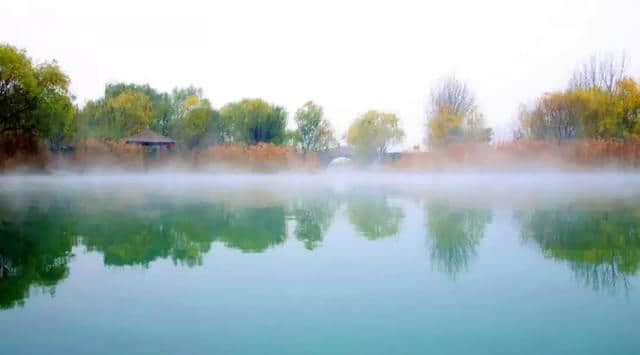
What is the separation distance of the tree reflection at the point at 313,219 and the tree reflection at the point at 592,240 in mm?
3179

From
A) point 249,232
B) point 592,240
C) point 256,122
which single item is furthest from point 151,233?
point 256,122

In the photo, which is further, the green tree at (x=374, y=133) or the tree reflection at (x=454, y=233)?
the green tree at (x=374, y=133)

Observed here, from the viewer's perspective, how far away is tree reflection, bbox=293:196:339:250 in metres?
7.93

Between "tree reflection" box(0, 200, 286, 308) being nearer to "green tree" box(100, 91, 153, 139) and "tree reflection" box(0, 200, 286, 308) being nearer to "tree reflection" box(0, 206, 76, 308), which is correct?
"tree reflection" box(0, 206, 76, 308)

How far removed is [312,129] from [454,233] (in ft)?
153

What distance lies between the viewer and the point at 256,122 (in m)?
51.5

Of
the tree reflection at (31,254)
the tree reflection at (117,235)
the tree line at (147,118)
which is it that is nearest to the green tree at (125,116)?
the tree line at (147,118)

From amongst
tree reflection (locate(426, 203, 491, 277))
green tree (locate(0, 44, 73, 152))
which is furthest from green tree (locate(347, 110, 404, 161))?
tree reflection (locate(426, 203, 491, 277))

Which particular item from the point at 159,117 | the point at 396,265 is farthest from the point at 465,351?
the point at 159,117

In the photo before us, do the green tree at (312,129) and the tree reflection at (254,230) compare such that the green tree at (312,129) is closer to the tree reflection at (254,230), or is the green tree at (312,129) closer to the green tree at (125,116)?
the green tree at (125,116)

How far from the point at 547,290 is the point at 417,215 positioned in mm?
5999

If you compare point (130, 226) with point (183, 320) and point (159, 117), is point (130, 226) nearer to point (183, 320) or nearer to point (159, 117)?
point (183, 320)

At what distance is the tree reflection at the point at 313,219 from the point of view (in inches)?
312

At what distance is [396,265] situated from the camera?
5977mm
